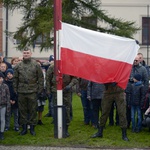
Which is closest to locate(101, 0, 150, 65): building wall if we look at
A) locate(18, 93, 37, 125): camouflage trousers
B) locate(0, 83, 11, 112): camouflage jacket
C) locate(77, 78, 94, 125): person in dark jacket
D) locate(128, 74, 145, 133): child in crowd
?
locate(77, 78, 94, 125): person in dark jacket

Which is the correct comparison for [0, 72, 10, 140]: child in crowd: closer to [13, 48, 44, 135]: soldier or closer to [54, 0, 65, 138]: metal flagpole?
[13, 48, 44, 135]: soldier

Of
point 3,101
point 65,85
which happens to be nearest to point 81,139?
point 65,85

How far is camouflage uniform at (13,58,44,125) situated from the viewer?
10047 mm

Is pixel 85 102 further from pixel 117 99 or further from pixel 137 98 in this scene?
pixel 117 99

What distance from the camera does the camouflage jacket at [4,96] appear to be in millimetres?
9797

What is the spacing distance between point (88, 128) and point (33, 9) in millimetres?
13451

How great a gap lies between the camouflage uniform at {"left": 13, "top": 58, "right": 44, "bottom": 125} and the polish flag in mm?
783

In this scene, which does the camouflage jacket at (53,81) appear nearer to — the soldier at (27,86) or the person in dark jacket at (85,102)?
the soldier at (27,86)

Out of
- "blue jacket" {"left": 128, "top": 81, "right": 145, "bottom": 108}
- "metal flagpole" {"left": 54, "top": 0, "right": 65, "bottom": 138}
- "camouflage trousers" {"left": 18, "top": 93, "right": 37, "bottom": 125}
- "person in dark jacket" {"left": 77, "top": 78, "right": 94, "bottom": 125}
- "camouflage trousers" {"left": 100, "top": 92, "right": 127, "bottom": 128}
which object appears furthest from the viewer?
"person in dark jacket" {"left": 77, "top": 78, "right": 94, "bottom": 125}

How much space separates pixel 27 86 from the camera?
1005 cm

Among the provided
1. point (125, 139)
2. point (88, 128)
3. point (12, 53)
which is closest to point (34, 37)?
point (12, 53)

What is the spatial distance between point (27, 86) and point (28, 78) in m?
0.19

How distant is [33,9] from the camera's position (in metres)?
23.3

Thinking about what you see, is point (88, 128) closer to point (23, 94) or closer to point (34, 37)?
point (23, 94)
